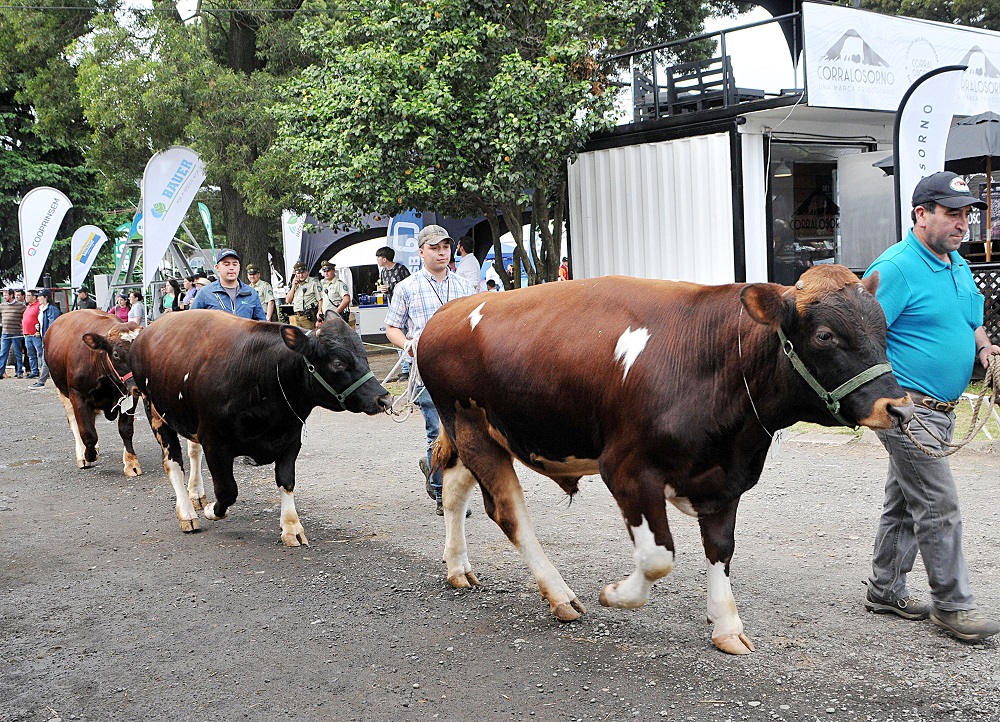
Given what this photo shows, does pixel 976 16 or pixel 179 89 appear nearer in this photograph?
pixel 179 89

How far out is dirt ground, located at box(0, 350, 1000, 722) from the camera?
374 centimetres

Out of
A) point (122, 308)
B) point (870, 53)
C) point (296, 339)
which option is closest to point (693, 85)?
point (870, 53)

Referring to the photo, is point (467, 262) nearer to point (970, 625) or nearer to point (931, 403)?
point (931, 403)

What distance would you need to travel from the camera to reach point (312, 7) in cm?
1955

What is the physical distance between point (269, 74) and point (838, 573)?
1828cm

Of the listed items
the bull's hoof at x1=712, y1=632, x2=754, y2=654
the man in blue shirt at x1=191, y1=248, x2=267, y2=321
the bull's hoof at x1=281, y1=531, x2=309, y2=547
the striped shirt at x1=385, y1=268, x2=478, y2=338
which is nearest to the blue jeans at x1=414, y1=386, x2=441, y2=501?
the striped shirt at x1=385, y1=268, x2=478, y2=338

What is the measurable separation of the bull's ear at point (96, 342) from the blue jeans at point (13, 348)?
1400 cm

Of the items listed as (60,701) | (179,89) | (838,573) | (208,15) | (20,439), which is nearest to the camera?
(60,701)

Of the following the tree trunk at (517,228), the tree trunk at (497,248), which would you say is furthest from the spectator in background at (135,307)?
the tree trunk at (517,228)

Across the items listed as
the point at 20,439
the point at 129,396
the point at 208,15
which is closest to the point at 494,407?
the point at 129,396

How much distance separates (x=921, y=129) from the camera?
1002 centimetres

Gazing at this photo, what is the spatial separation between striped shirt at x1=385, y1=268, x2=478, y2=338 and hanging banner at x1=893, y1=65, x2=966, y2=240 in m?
5.31

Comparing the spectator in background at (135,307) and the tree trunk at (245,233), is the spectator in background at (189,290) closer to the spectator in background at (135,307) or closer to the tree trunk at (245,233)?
the spectator in background at (135,307)

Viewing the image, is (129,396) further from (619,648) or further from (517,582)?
(619,648)
